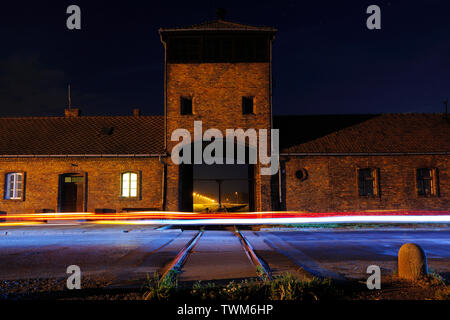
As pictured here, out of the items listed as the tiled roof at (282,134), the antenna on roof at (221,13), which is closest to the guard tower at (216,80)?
the antenna on roof at (221,13)

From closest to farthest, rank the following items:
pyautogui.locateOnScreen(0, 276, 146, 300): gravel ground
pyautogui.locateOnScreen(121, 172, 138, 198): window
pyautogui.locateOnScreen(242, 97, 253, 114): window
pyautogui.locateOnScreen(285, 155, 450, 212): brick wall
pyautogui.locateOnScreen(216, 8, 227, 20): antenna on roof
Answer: pyautogui.locateOnScreen(0, 276, 146, 300): gravel ground < pyautogui.locateOnScreen(285, 155, 450, 212): brick wall < pyautogui.locateOnScreen(242, 97, 253, 114): window < pyautogui.locateOnScreen(121, 172, 138, 198): window < pyautogui.locateOnScreen(216, 8, 227, 20): antenna on roof

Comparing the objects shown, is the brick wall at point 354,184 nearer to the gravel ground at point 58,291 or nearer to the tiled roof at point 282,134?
the tiled roof at point 282,134

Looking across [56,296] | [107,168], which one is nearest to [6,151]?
[107,168]

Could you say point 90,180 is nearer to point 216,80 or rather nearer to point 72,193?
point 72,193

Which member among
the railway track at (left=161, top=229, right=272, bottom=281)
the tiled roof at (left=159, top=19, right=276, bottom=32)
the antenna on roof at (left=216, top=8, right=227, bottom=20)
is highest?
→ the antenna on roof at (left=216, top=8, right=227, bottom=20)

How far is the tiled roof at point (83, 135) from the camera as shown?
20.5 meters

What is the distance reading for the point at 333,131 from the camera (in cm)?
2206

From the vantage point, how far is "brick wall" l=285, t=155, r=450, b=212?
1981 cm

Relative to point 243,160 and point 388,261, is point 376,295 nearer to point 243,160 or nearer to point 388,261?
point 388,261

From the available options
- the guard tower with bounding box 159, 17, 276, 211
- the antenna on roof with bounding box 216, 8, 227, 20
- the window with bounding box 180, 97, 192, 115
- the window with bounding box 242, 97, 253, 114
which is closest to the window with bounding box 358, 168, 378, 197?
the guard tower with bounding box 159, 17, 276, 211

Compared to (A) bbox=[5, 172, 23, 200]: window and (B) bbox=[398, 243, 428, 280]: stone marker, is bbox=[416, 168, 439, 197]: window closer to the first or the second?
(B) bbox=[398, 243, 428, 280]: stone marker

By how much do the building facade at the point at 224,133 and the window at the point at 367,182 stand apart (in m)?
0.06

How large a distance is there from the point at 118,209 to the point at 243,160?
8.25 m

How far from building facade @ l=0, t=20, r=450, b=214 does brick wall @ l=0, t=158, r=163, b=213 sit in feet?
0.20
